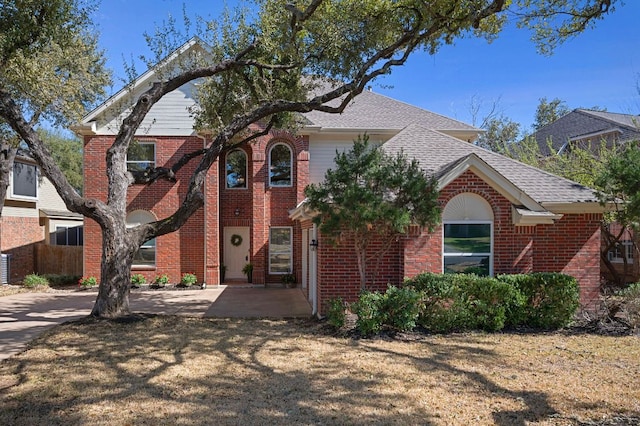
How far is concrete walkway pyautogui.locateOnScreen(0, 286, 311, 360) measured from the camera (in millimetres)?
9742

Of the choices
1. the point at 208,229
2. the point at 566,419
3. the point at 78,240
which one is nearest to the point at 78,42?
the point at 208,229

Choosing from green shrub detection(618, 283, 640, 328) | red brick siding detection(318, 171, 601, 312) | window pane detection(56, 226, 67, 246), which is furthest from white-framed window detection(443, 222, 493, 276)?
window pane detection(56, 226, 67, 246)

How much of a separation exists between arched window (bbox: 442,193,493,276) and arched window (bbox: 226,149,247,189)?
31.6 ft

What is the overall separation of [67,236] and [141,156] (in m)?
10.6

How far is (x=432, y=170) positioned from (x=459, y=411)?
6.92 meters

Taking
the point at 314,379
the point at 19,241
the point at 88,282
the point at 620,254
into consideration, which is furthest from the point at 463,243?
the point at 19,241

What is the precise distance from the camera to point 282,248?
1725 centimetres

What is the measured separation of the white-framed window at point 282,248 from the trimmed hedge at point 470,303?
8.45 meters

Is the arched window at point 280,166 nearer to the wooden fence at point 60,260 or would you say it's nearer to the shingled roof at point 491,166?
the shingled roof at point 491,166

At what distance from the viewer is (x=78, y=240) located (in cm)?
2439

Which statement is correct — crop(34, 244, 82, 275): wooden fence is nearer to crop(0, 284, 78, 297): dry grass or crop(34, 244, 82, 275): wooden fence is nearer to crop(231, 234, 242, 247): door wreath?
crop(0, 284, 78, 297): dry grass

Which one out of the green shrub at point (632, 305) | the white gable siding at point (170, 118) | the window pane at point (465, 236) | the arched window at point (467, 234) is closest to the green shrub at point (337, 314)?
the arched window at point (467, 234)

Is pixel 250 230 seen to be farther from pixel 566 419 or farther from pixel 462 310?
pixel 566 419

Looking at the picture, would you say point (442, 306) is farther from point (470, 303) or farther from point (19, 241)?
point (19, 241)
